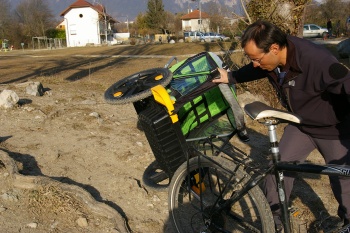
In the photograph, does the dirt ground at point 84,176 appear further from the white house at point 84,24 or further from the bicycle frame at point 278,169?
the white house at point 84,24

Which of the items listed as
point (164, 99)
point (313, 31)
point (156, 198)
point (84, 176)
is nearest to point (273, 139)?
point (164, 99)

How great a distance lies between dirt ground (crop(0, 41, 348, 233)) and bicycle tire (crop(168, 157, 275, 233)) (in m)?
0.28

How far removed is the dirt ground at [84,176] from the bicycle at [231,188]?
40cm

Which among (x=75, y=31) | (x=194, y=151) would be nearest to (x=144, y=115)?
(x=194, y=151)

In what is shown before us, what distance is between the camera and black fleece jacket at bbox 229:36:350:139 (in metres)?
2.72

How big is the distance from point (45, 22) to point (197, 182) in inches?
3011

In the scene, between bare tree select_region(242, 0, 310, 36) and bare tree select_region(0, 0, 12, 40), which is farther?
bare tree select_region(0, 0, 12, 40)

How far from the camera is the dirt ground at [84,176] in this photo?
3768 millimetres

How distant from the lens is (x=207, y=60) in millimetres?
4555

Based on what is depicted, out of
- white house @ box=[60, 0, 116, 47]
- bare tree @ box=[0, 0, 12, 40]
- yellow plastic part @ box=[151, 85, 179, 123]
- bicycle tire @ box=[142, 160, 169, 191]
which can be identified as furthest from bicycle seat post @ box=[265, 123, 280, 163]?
bare tree @ box=[0, 0, 12, 40]

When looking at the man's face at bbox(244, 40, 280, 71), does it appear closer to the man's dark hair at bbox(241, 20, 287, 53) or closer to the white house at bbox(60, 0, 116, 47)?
the man's dark hair at bbox(241, 20, 287, 53)

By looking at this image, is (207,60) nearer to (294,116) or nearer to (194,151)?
(194,151)

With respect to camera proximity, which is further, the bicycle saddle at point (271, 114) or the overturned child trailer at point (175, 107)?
the overturned child trailer at point (175, 107)

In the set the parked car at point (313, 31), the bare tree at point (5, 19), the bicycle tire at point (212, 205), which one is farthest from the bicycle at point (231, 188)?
the bare tree at point (5, 19)
